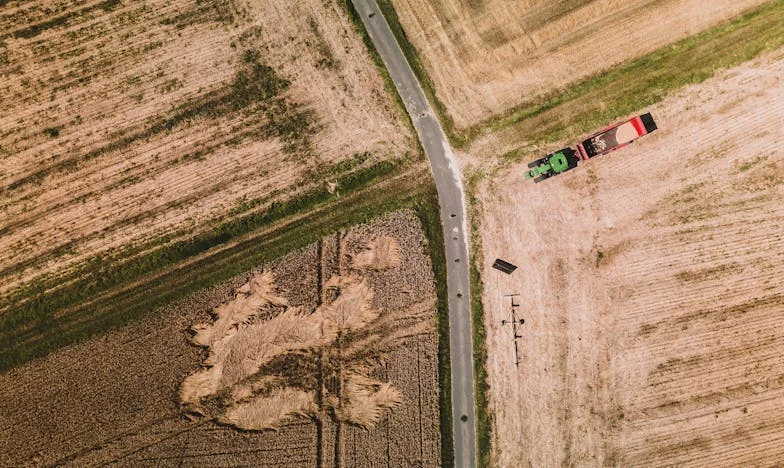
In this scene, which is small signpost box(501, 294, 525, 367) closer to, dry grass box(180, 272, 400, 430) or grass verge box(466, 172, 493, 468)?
grass verge box(466, 172, 493, 468)

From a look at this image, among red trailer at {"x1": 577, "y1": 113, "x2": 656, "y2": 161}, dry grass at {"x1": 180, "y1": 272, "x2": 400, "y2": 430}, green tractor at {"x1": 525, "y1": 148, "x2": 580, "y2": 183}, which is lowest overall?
dry grass at {"x1": 180, "y1": 272, "x2": 400, "y2": 430}

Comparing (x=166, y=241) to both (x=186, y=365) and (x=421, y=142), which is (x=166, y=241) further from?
(x=421, y=142)

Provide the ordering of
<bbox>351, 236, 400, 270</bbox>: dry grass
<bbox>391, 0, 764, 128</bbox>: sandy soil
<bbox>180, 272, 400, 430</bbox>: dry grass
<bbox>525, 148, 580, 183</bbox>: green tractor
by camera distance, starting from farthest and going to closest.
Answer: <bbox>391, 0, 764, 128</bbox>: sandy soil
<bbox>351, 236, 400, 270</bbox>: dry grass
<bbox>180, 272, 400, 430</bbox>: dry grass
<bbox>525, 148, 580, 183</bbox>: green tractor

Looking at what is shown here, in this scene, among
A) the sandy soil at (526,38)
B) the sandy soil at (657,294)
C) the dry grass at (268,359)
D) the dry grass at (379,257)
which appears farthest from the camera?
the sandy soil at (526,38)

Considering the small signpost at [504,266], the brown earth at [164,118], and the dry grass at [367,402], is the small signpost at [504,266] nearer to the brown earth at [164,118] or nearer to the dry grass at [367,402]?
the brown earth at [164,118]

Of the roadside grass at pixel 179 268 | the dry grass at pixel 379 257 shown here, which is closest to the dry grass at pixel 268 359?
the dry grass at pixel 379 257

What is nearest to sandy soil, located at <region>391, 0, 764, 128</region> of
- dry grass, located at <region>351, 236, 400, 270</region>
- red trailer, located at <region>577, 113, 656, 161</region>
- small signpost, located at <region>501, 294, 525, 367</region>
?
red trailer, located at <region>577, 113, 656, 161</region>

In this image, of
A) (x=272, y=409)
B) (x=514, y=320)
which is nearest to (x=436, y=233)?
(x=514, y=320)
